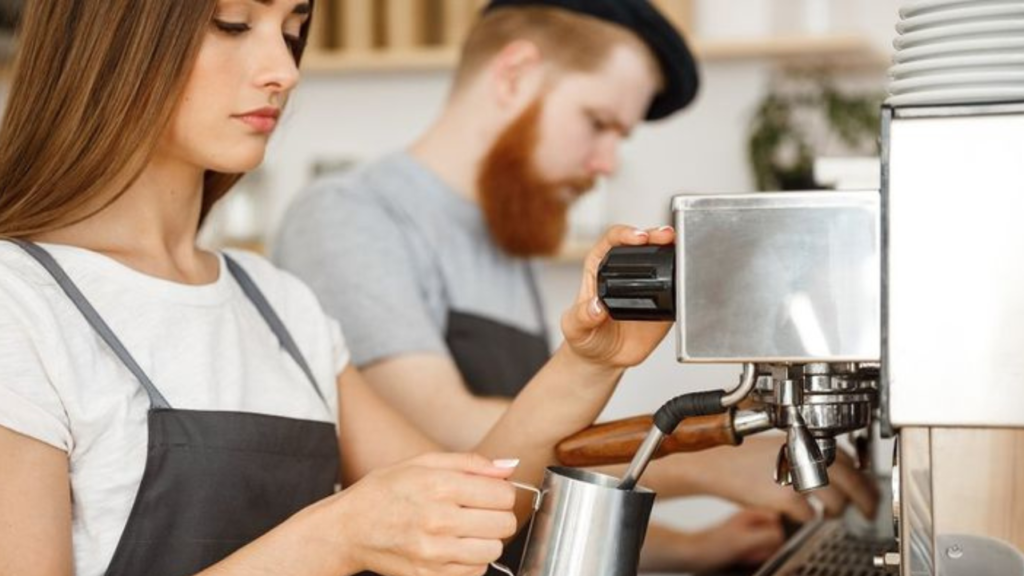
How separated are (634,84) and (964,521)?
1320 mm

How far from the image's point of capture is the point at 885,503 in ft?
4.93

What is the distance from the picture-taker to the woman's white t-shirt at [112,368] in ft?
3.22

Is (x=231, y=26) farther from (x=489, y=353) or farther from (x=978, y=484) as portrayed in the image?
(x=489, y=353)

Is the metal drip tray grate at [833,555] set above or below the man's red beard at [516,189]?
below

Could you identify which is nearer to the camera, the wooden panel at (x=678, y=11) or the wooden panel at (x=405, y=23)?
the wooden panel at (x=678, y=11)

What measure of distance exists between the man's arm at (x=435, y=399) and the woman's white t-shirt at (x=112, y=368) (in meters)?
0.36

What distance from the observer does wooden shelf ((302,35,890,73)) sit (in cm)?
271

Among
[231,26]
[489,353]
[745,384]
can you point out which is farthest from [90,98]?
[489,353]

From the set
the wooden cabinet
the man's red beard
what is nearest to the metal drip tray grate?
the man's red beard

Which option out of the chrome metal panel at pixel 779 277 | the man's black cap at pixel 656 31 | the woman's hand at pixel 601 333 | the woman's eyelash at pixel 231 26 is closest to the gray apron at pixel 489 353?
the man's black cap at pixel 656 31

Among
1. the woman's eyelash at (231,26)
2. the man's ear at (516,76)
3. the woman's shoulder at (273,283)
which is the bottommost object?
the woman's shoulder at (273,283)

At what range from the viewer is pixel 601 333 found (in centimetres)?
112

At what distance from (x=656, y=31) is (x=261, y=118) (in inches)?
38.2

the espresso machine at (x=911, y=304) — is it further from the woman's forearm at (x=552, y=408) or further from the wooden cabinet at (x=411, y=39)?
the wooden cabinet at (x=411, y=39)
